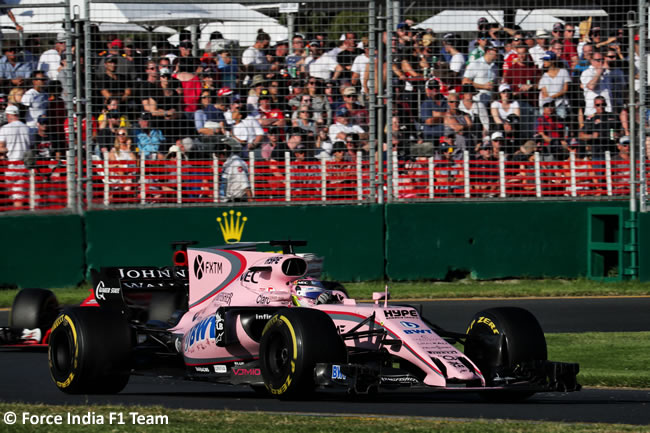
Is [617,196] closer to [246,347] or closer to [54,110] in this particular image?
[54,110]

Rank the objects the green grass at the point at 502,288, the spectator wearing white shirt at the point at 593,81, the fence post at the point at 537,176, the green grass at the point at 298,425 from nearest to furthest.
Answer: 1. the green grass at the point at 298,425
2. the green grass at the point at 502,288
3. the fence post at the point at 537,176
4. the spectator wearing white shirt at the point at 593,81

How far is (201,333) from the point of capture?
8.44m

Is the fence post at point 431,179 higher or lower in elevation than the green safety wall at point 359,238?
higher

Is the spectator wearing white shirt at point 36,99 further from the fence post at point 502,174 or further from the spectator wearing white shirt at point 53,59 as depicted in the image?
the fence post at point 502,174

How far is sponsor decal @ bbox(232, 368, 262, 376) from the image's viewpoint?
7816 mm

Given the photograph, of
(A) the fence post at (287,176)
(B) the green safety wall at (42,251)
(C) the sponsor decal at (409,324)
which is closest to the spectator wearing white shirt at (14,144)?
(B) the green safety wall at (42,251)

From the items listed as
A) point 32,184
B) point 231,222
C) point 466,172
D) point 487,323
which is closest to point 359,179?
point 466,172

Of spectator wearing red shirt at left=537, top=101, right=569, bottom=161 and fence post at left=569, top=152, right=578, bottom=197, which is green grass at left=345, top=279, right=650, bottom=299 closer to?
fence post at left=569, top=152, right=578, bottom=197

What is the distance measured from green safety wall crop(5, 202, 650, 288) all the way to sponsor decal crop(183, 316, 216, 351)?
645cm

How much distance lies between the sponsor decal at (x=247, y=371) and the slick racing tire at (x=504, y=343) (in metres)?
1.56

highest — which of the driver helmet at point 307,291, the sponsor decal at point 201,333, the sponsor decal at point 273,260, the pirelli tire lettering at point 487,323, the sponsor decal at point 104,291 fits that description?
the sponsor decal at point 273,260

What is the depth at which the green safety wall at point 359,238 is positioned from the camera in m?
14.8

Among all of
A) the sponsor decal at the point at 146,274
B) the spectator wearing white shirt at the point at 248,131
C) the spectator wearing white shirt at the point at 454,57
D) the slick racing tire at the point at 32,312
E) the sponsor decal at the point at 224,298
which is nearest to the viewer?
the sponsor decal at the point at 224,298

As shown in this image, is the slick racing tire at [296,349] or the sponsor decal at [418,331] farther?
the sponsor decal at [418,331]
